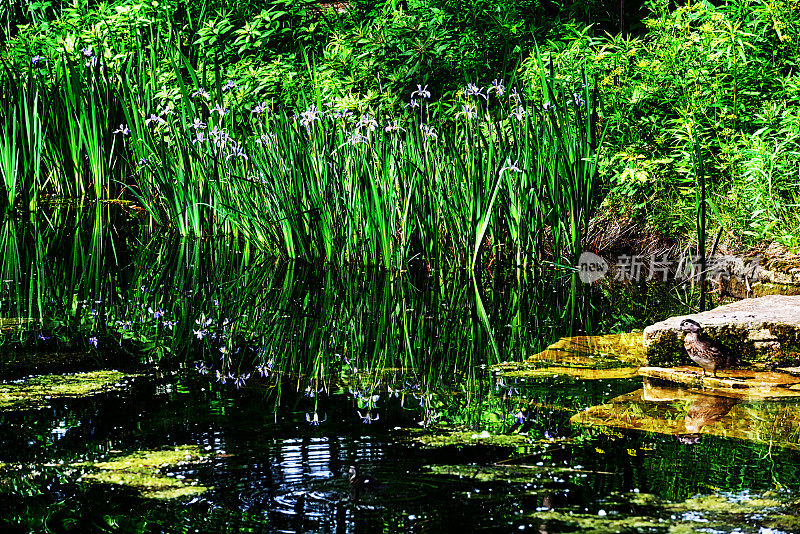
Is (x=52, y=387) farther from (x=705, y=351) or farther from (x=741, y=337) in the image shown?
(x=741, y=337)

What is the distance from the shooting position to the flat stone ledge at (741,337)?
3832 mm

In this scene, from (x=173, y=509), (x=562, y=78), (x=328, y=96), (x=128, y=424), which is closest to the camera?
(x=173, y=509)

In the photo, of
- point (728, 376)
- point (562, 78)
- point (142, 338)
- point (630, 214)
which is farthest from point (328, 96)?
point (728, 376)

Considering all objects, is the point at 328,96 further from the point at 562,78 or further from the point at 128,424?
the point at 128,424

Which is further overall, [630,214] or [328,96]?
[328,96]

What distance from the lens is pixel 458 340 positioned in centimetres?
428

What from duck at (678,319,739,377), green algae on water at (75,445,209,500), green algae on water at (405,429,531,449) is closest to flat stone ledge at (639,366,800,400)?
duck at (678,319,739,377)

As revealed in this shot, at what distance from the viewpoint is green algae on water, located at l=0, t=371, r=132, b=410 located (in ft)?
10.7

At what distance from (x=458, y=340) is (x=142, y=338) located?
1377 millimetres

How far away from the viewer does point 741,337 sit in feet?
12.7

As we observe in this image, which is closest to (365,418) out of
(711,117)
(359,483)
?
(359,483)

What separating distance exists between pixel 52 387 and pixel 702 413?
2226 mm
